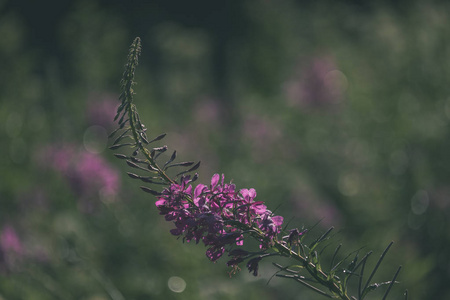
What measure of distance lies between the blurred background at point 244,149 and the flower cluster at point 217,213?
1.03 metres

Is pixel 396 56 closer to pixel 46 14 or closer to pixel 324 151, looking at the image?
pixel 324 151

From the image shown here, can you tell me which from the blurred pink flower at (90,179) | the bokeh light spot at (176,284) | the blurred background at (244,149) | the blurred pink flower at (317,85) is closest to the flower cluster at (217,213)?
the blurred background at (244,149)

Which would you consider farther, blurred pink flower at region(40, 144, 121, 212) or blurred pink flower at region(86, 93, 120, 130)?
blurred pink flower at region(86, 93, 120, 130)

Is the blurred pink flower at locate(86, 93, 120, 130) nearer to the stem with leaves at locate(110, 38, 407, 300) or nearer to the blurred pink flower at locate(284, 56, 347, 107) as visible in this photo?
the blurred pink flower at locate(284, 56, 347, 107)

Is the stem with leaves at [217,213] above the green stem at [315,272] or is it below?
above

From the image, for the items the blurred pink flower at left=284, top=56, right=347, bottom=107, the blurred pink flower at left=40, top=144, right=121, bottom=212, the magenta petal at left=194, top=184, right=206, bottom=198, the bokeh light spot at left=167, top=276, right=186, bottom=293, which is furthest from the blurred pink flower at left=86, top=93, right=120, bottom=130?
the magenta petal at left=194, top=184, right=206, bottom=198

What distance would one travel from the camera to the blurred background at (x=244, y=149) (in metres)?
2.96

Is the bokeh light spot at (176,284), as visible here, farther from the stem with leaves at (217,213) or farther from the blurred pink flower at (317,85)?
the blurred pink flower at (317,85)

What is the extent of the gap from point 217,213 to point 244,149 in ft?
Result: 12.1

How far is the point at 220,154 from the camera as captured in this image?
4758 millimetres

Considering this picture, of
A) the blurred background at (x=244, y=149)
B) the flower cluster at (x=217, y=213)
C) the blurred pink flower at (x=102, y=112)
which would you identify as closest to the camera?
the flower cluster at (x=217, y=213)

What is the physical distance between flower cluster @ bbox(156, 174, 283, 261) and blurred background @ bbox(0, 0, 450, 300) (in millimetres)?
1035

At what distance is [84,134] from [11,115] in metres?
0.54

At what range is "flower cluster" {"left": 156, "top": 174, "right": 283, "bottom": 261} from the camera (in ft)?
3.62
